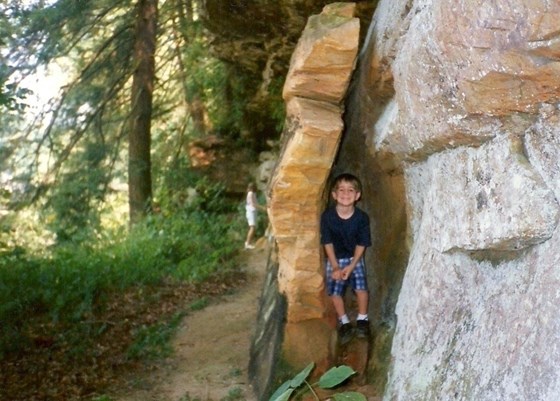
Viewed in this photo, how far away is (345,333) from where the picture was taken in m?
6.02

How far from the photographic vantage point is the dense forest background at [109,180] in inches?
335

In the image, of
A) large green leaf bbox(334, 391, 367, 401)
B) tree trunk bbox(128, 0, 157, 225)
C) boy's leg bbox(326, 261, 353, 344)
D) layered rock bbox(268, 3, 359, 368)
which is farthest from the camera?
tree trunk bbox(128, 0, 157, 225)

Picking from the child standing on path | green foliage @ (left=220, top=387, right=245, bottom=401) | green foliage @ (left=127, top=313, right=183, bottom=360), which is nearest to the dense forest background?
green foliage @ (left=127, top=313, right=183, bottom=360)

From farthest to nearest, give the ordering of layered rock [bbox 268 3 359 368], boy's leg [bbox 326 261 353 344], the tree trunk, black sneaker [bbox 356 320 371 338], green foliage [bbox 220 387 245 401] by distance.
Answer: the tree trunk
green foliage [bbox 220 387 245 401]
boy's leg [bbox 326 261 353 344]
black sneaker [bbox 356 320 371 338]
layered rock [bbox 268 3 359 368]

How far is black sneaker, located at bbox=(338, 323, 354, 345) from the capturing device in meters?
5.99

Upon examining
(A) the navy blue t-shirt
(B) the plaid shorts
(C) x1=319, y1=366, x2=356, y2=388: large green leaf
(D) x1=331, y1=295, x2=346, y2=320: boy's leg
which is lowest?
(C) x1=319, y1=366, x2=356, y2=388: large green leaf

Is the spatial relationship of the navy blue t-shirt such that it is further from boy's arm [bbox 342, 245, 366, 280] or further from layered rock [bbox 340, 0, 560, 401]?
layered rock [bbox 340, 0, 560, 401]

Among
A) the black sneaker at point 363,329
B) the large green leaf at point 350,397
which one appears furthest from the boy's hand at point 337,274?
the large green leaf at point 350,397

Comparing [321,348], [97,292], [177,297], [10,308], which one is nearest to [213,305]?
[177,297]

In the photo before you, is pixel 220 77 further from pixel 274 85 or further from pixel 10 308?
pixel 10 308

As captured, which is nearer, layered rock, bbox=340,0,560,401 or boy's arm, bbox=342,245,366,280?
layered rock, bbox=340,0,560,401

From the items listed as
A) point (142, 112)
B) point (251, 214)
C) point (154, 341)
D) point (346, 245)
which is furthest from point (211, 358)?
point (142, 112)

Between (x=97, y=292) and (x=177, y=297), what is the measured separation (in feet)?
4.14

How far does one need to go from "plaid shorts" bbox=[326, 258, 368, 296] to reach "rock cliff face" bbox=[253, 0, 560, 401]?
0.50ft
